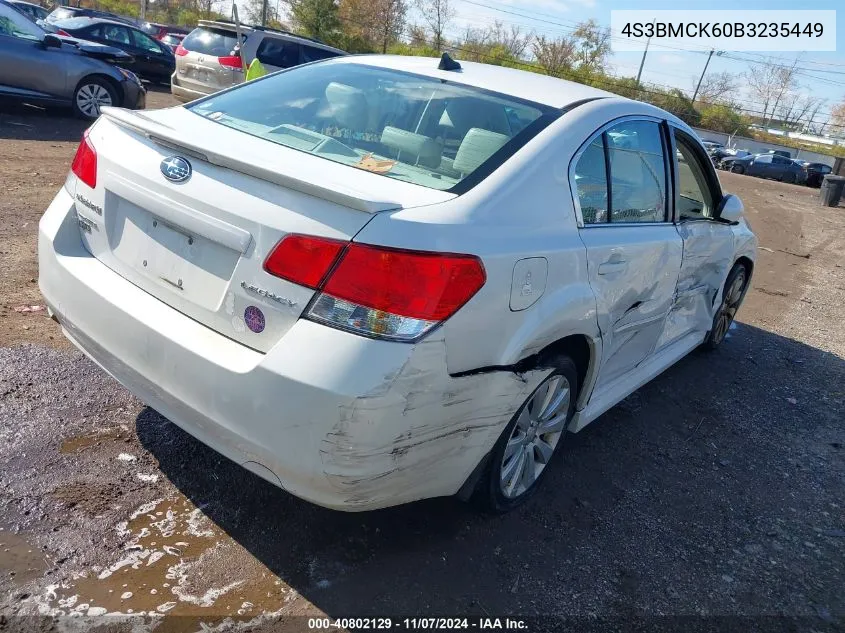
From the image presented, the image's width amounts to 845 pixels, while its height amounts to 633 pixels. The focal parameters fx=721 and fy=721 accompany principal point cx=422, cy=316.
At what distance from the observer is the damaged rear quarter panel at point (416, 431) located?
84.4 inches

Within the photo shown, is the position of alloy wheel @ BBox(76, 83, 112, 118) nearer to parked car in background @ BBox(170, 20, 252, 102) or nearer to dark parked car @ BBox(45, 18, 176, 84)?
parked car in background @ BBox(170, 20, 252, 102)

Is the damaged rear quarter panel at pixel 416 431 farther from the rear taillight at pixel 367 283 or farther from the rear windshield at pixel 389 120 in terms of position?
the rear windshield at pixel 389 120

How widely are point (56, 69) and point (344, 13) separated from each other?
51.1 metres

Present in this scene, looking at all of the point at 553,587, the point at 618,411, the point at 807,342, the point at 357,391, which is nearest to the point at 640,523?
the point at 553,587

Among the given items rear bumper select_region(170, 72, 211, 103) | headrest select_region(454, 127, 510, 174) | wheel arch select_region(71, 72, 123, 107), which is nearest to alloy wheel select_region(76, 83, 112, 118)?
wheel arch select_region(71, 72, 123, 107)

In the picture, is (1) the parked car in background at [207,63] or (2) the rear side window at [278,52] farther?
(2) the rear side window at [278,52]

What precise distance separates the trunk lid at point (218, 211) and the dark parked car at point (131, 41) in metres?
16.6

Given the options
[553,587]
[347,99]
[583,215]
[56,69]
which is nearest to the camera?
[553,587]

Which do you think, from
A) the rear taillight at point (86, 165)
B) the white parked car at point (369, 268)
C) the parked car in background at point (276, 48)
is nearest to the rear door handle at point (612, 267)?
the white parked car at point (369, 268)

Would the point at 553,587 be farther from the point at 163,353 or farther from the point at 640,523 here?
the point at 163,353

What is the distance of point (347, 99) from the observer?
128 inches

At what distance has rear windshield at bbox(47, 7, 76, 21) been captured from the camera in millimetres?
18628

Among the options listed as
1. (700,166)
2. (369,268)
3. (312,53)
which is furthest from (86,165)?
(312,53)

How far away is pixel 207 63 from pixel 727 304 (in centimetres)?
1032
